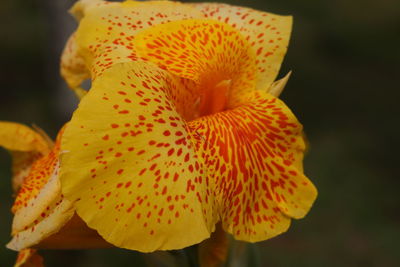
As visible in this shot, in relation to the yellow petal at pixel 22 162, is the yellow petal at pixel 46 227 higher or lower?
higher

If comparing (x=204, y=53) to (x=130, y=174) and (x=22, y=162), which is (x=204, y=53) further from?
(x=22, y=162)

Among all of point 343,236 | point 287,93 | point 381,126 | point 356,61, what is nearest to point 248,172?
point 343,236

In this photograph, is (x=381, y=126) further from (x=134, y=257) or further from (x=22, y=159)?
(x=22, y=159)

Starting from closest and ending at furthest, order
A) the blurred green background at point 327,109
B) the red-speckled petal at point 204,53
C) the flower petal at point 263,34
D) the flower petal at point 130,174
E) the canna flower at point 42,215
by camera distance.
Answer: the flower petal at point 130,174, the canna flower at point 42,215, the red-speckled petal at point 204,53, the flower petal at point 263,34, the blurred green background at point 327,109

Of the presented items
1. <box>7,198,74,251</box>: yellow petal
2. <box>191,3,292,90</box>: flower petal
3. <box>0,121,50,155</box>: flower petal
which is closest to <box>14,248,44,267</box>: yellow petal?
<box>7,198,74,251</box>: yellow petal

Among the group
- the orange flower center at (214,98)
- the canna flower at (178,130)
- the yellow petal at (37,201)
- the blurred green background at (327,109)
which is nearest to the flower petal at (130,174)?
the canna flower at (178,130)

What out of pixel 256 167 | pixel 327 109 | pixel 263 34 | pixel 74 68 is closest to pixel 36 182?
pixel 74 68

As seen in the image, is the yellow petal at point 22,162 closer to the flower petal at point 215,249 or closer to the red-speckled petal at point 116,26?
the red-speckled petal at point 116,26
